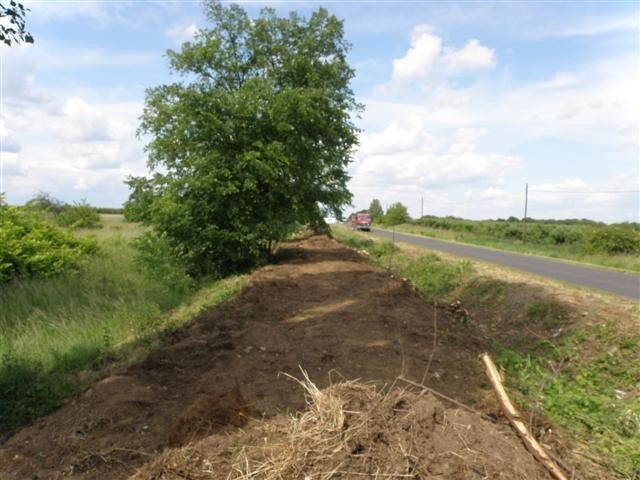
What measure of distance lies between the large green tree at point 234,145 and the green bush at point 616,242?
19.0 metres

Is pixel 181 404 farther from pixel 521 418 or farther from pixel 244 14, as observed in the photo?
pixel 244 14

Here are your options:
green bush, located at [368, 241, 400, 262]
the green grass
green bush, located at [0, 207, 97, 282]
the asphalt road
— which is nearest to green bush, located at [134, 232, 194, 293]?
green bush, located at [0, 207, 97, 282]

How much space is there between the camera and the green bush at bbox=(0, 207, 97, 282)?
14305mm

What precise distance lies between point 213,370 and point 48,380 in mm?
2097

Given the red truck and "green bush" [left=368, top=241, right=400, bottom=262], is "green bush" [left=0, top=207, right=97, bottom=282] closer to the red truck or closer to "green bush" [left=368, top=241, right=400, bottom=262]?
"green bush" [left=368, top=241, right=400, bottom=262]

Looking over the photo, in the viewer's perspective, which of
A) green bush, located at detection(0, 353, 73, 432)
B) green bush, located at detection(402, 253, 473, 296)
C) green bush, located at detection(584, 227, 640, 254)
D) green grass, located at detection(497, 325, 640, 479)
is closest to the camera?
green grass, located at detection(497, 325, 640, 479)

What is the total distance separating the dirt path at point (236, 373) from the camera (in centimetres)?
484

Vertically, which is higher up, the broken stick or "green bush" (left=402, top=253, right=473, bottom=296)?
the broken stick

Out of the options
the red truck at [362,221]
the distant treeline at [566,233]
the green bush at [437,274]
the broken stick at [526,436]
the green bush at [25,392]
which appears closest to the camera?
the broken stick at [526,436]

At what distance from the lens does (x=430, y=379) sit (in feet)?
20.0

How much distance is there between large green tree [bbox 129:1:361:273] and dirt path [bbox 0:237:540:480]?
5.44 m

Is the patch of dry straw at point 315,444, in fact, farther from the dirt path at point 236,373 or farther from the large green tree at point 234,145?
the large green tree at point 234,145

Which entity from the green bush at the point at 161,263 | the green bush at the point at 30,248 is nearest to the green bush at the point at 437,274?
the green bush at the point at 161,263

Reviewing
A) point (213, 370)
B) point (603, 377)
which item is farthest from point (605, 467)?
point (213, 370)
